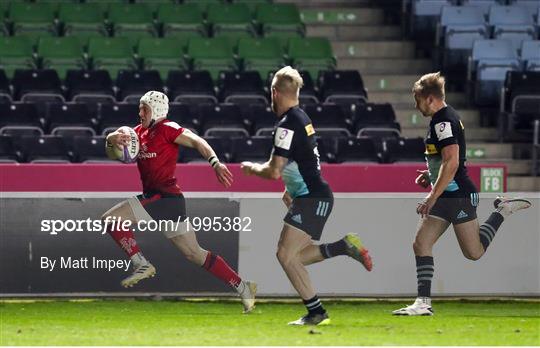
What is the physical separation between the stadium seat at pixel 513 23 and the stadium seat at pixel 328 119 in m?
4.38

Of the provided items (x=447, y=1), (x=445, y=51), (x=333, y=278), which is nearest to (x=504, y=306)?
(x=333, y=278)

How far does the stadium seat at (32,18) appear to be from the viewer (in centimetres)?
2162

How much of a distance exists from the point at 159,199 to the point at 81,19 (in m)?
9.87

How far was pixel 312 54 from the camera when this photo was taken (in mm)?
21484

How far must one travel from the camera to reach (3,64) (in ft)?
67.4

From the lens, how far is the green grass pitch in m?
10.4

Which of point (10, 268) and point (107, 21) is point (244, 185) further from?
point (107, 21)

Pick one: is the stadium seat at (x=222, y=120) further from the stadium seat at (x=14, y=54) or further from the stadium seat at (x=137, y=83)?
the stadium seat at (x=14, y=54)

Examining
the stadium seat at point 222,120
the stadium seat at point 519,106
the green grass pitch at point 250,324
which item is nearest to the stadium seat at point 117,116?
the stadium seat at point 222,120

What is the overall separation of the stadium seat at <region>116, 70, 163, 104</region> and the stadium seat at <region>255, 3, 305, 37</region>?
325cm

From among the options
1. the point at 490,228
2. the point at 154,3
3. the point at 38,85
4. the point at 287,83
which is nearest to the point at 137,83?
the point at 38,85

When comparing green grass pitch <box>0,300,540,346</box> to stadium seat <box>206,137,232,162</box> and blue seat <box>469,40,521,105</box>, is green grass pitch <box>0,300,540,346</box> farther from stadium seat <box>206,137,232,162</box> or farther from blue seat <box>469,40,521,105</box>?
blue seat <box>469,40,521,105</box>

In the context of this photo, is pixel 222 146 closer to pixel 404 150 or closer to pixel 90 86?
pixel 404 150

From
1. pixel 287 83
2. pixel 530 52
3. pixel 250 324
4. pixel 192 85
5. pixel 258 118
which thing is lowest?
pixel 250 324
